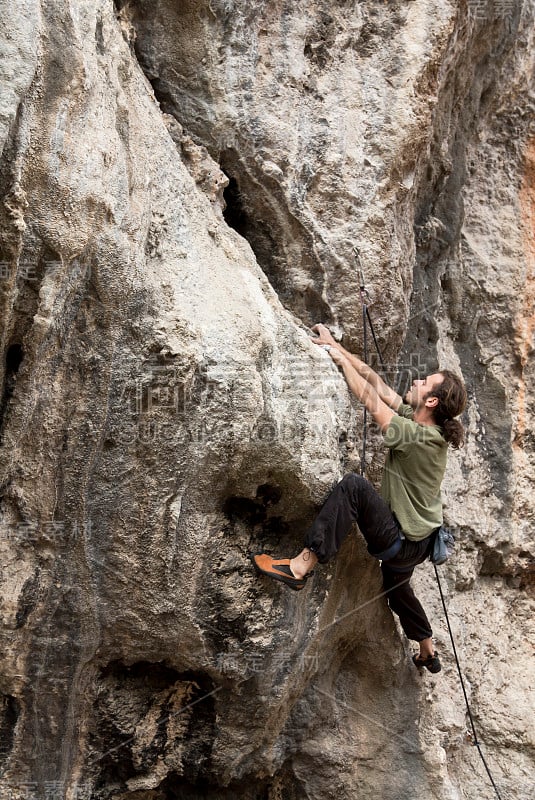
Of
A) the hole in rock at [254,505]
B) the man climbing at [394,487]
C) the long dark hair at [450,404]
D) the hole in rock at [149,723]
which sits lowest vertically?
the hole in rock at [149,723]

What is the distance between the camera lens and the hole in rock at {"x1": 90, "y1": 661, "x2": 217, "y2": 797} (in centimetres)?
359

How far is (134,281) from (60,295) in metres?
0.26

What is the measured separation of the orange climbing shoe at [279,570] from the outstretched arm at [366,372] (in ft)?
2.64

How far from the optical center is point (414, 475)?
12.0 ft

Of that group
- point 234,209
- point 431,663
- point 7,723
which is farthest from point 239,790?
point 234,209

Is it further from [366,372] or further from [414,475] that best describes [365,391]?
[414,475]

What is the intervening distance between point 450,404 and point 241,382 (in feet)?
2.96

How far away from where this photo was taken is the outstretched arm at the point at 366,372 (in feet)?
12.3

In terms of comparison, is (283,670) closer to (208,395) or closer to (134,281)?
(208,395)

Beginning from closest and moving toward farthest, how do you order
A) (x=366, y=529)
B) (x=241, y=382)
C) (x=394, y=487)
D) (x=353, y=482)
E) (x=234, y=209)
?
1. (x=241, y=382)
2. (x=353, y=482)
3. (x=366, y=529)
4. (x=394, y=487)
5. (x=234, y=209)

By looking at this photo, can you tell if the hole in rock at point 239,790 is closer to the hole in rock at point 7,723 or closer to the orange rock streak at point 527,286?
the hole in rock at point 7,723

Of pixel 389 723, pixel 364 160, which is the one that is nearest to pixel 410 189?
pixel 364 160

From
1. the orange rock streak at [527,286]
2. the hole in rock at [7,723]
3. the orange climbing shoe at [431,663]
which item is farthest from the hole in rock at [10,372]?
the orange rock streak at [527,286]

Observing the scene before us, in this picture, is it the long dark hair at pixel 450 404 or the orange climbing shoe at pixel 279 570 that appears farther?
the long dark hair at pixel 450 404
